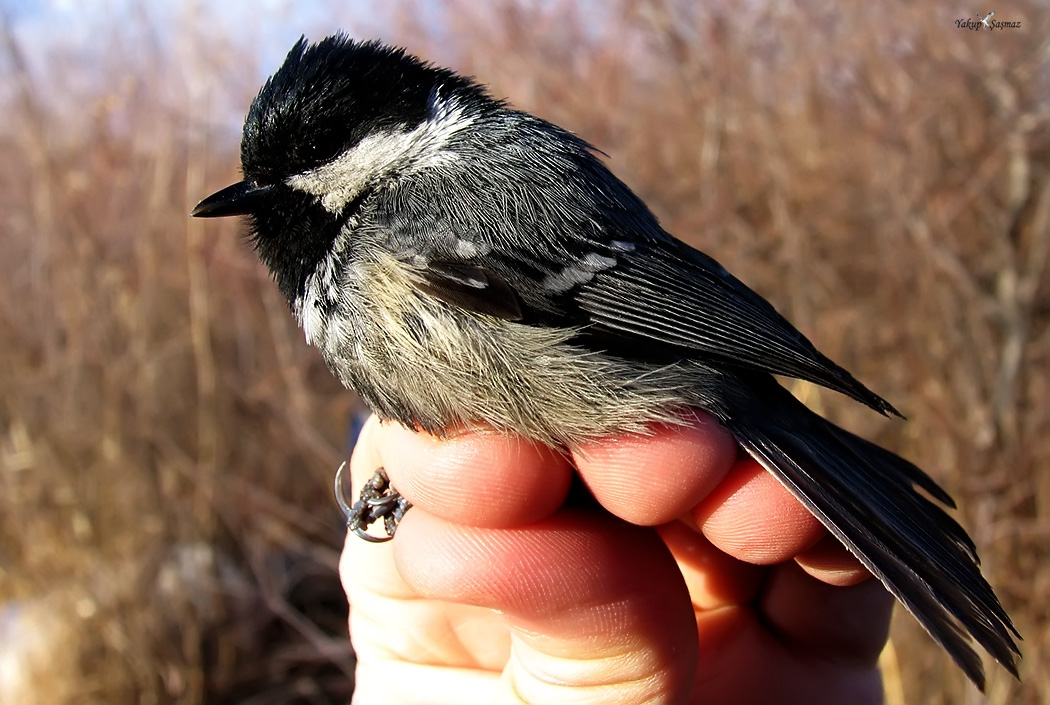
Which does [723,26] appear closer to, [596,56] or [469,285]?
[596,56]

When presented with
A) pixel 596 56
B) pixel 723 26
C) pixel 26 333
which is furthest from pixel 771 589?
pixel 26 333

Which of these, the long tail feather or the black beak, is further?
the black beak

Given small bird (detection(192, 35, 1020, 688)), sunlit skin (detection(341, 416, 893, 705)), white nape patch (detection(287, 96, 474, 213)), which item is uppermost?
white nape patch (detection(287, 96, 474, 213))

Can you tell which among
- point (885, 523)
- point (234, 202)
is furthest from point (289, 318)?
point (885, 523)

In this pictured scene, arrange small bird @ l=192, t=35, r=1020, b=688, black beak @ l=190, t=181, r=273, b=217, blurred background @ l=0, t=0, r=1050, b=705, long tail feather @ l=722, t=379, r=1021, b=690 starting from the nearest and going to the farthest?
long tail feather @ l=722, t=379, r=1021, b=690 < small bird @ l=192, t=35, r=1020, b=688 < black beak @ l=190, t=181, r=273, b=217 < blurred background @ l=0, t=0, r=1050, b=705

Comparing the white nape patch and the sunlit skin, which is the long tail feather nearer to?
the sunlit skin

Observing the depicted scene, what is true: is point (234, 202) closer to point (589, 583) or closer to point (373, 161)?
point (373, 161)

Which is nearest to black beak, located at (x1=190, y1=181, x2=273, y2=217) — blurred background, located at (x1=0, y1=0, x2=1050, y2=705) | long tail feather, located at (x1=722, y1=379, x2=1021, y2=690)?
long tail feather, located at (x1=722, y1=379, x2=1021, y2=690)

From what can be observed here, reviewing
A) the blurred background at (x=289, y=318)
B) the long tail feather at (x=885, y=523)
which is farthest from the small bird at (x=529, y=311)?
the blurred background at (x=289, y=318)
